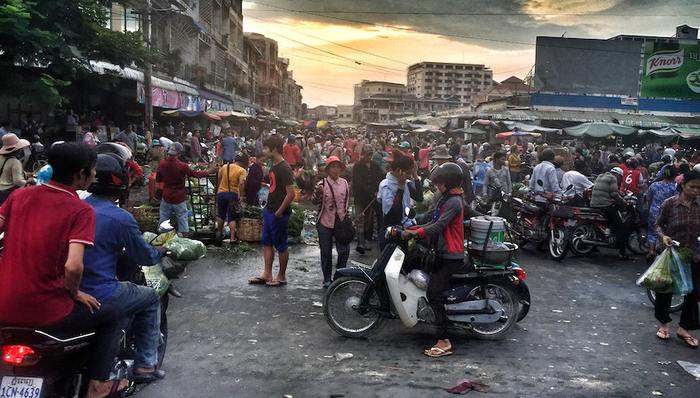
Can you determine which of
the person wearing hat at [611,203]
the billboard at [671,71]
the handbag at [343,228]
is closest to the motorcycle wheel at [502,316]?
the handbag at [343,228]

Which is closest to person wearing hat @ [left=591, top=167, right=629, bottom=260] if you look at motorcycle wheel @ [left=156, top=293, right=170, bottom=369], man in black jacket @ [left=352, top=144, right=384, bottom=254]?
man in black jacket @ [left=352, top=144, right=384, bottom=254]

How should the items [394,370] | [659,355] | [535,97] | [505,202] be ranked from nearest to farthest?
[394,370], [659,355], [505,202], [535,97]

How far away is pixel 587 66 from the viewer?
127 ft

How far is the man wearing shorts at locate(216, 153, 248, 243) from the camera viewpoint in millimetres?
8984

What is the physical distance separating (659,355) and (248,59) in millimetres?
64699

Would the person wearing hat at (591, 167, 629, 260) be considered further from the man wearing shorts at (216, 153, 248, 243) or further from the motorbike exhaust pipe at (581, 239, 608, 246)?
the man wearing shorts at (216, 153, 248, 243)

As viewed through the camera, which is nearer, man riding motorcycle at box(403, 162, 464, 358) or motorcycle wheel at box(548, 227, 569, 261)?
man riding motorcycle at box(403, 162, 464, 358)

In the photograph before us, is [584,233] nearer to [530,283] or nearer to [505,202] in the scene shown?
[505,202]

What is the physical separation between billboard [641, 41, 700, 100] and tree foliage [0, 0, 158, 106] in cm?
3750

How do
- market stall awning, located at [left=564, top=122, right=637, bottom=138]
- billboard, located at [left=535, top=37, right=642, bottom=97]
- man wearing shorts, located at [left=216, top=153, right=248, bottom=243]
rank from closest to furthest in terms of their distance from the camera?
man wearing shorts, located at [left=216, top=153, right=248, bottom=243], market stall awning, located at [left=564, top=122, right=637, bottom=138], billboard, located at [left=535, top=37, right=642, bottom=97]

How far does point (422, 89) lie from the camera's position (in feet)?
527

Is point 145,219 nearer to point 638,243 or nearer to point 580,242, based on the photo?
point 580,242

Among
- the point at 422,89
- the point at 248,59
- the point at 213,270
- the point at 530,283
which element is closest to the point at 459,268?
the point at 530,283

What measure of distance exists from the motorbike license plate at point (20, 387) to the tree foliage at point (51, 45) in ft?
28.8
